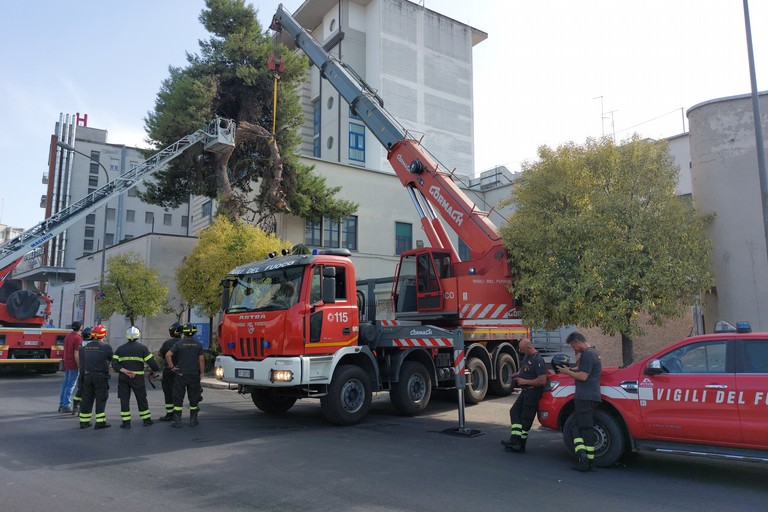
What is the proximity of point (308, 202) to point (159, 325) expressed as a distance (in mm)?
8926

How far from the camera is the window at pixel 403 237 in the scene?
31531mm

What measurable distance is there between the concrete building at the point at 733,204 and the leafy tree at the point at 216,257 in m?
13.2

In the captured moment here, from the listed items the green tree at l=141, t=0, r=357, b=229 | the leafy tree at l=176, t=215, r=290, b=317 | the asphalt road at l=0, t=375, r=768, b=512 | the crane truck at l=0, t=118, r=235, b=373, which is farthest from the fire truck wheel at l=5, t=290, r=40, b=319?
the asphalt road at l=0, t=375, r=768, b=512

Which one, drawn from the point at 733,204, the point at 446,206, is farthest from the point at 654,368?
the point at 733,204

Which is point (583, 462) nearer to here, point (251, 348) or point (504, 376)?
point (251, 348)

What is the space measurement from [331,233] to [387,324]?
18.3m

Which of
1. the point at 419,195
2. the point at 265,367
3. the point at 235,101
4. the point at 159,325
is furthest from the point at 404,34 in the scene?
the point at 265,367

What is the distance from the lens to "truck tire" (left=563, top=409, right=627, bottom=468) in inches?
270

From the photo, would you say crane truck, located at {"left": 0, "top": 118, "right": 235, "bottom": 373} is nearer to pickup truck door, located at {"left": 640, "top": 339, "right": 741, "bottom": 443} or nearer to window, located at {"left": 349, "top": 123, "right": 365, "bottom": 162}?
pickup truck door, located at {"left": 640, "top": 339, "right": 741, "bottom": 443}

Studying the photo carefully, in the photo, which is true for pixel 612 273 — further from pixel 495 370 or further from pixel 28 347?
pixel 28 347

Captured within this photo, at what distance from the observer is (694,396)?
6.38 meters

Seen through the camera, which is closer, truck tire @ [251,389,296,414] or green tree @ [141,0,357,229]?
truck tire @ [251,389,296,414]

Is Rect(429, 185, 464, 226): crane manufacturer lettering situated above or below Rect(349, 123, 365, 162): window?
below

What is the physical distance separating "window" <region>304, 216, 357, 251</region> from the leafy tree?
732 centimetres
